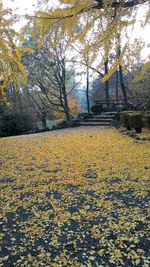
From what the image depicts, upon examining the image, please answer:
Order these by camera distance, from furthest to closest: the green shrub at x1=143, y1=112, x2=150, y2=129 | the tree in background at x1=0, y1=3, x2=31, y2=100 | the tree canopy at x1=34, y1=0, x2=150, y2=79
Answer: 1. the green shrub at x1=143, y1=112, x2=150, y2=129
2. the tree in background at x1=0, y1=3, x2=31, y2=100
3. the tree canopy at x1=34, y1=0, x2=150, y2=79

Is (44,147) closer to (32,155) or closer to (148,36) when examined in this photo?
(32,155)

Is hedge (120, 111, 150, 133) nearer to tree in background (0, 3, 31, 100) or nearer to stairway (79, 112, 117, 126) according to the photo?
stairway (79, 112, 117, 126)

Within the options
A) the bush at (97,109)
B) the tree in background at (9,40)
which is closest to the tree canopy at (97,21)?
the tree in background at (9,40)

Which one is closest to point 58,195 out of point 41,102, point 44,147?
point 44,147

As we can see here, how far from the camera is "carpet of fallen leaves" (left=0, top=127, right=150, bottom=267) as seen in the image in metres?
2.77

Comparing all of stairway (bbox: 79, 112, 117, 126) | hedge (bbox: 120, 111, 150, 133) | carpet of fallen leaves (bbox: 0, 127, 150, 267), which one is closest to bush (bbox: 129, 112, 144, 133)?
hedge (bbox: 120, 111, 150, 133)

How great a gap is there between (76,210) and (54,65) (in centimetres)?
1775

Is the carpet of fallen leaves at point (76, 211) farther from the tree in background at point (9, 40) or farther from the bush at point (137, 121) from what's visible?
the bush at point (137, 121)

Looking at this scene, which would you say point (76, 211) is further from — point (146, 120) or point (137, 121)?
point (146, 120)

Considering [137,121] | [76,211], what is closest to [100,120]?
[137,121]

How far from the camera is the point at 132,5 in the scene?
3.34m

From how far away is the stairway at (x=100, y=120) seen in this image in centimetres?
1610

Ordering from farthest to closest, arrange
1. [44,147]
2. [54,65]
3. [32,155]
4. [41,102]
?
1. [41,102]
2. [54,65]
3. [44,147]
4. [32,155]

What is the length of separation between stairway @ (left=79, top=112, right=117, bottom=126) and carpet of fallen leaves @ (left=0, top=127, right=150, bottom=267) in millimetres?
8768
